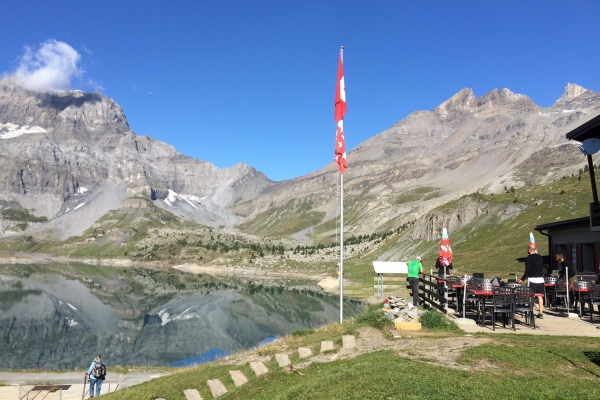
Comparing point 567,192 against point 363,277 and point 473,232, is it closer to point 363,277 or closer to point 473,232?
point 473,232

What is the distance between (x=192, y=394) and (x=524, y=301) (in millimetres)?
14752

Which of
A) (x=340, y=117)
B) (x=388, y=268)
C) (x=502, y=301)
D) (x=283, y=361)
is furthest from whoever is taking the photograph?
(x=388, y=268)

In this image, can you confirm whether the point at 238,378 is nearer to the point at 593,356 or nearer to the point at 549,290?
the point at 593,356

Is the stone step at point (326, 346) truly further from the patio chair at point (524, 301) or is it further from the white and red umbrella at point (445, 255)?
the white and red umbrella at point (445, 255)

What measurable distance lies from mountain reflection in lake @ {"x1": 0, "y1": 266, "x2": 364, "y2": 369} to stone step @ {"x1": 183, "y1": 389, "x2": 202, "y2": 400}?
121ft

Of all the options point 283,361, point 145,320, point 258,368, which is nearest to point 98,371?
point 258,368

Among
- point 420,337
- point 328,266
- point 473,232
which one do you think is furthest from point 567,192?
point 420,337

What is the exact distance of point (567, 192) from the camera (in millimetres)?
106062

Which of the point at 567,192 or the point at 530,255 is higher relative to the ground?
the point at 567,192

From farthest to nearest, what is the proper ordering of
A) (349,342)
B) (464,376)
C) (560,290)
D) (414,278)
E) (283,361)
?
1. (414,278)
2. (560,290)
3. (349,342)
4. (283,361)
5. (464,376)

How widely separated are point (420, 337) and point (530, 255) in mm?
8448

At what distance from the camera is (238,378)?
684 inches

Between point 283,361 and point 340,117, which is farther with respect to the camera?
point 340,117

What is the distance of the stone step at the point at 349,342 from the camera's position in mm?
18797
